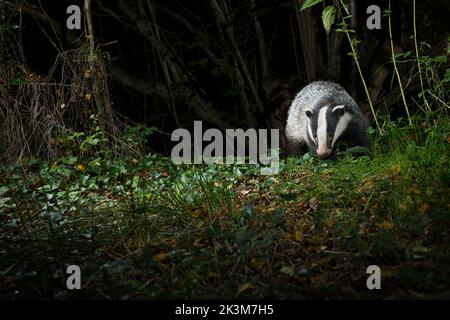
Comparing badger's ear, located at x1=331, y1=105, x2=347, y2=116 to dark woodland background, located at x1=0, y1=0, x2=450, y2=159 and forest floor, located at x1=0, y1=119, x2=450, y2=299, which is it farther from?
forest floor, located at x1=0, y1=119, x2=450, y2=299

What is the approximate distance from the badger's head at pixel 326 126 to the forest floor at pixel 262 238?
0.86 m

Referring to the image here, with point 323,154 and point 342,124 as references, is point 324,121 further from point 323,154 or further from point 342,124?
point 323,154

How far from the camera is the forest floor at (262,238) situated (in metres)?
3.15

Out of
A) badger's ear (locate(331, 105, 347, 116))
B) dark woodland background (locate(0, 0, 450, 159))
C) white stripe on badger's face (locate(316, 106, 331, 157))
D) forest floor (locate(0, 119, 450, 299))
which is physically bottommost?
forest floor (locate(0, 119, 450, 299))

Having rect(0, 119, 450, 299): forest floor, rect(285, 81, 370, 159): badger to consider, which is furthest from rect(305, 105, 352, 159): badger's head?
rect(0, 119, 450, 299): forest floor

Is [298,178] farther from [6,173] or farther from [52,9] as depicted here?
[52,9]

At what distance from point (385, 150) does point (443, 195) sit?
1571 mm

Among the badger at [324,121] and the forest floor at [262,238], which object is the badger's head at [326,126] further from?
the forest floor at [262,238]

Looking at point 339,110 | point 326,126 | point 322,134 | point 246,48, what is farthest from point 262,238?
point 246,48

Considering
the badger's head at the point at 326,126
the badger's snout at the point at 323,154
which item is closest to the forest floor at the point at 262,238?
the badger's snout at the point at 323,154

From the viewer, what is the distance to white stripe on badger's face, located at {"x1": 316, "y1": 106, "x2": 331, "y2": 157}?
5785 millimetres

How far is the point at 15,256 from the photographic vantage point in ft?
11.7

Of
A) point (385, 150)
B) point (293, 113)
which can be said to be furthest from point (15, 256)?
point (293, 113)

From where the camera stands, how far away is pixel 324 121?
5.98m
